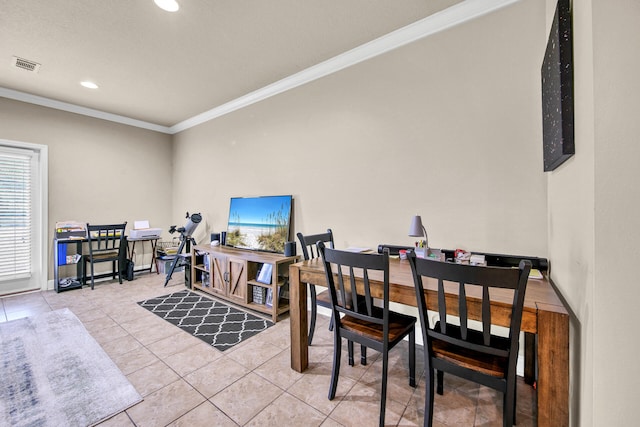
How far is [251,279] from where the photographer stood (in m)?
3.26

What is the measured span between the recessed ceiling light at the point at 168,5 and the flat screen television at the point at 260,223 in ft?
6.80

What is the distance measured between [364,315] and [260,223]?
7.89 ft

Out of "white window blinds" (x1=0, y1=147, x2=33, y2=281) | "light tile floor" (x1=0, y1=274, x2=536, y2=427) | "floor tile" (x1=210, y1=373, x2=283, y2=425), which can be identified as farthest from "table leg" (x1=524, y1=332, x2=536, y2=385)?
"white window blinds" (x1=0, y1=147, x2=33, y2=281)

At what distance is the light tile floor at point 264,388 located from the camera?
1.60m

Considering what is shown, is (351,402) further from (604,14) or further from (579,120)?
(604,14)

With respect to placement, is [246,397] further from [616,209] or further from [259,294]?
[616,209]

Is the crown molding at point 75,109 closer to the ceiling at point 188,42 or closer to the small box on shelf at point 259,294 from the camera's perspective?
the ceiling at point 188,42

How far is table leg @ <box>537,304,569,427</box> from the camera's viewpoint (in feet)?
3.73

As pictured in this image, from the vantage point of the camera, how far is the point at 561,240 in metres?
1.49

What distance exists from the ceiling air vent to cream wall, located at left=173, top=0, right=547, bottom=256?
8.51 ft

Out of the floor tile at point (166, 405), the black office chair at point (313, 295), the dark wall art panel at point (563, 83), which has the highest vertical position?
the dark wall art panel at point (563, 83)

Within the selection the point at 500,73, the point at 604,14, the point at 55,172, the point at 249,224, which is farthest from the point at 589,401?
the point at 55,172

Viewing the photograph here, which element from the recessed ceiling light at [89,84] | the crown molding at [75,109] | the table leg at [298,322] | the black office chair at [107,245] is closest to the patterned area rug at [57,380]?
the table leg at [298,322]

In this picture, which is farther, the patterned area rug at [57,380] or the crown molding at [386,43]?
the crown molding at [386,43]
